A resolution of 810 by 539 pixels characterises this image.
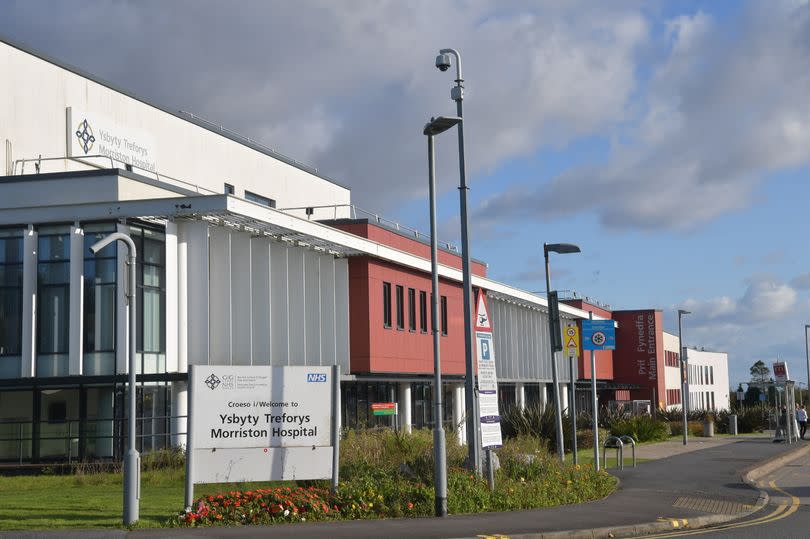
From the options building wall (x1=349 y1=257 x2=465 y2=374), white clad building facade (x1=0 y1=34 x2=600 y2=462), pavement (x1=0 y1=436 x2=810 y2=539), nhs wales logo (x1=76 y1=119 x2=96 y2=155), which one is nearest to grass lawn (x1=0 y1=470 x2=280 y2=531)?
pavement (x1=0 y1=436 x2=810 y2=539)

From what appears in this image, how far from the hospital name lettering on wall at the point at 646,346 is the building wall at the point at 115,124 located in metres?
38.5

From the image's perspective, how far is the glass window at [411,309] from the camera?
138ft

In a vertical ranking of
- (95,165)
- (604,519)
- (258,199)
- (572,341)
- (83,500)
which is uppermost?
(258,199)

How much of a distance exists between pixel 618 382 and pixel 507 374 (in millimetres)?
27079

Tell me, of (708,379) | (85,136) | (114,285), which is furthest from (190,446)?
(708,379)

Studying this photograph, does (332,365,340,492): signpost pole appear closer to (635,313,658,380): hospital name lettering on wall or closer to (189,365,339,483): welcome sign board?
(189,365,339,483): welcome sign board

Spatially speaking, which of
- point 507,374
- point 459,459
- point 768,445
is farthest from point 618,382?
point 459,459

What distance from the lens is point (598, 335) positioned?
26750 millimetres

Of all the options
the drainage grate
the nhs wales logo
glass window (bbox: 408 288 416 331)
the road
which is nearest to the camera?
the road

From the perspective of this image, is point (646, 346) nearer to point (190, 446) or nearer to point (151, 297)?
point (151, 297)

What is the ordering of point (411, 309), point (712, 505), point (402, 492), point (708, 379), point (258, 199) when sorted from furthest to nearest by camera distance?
point (708, 379)
point (258, 199)
point (411, 309)
point (712, 505)
point (402, 492)

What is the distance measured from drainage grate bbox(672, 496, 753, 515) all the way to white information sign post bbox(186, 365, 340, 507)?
655cm

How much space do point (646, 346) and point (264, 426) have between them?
67365 mm

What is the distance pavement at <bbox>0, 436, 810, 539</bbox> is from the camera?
14906 mm
